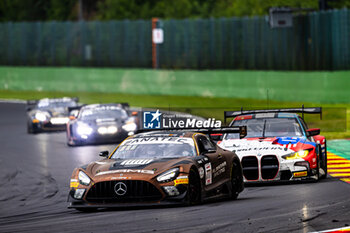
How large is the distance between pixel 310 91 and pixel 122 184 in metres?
25.4

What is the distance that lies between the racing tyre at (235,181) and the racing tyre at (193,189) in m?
1.45

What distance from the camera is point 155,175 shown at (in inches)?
498

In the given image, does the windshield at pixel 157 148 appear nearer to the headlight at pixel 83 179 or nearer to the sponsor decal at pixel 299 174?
the headlight at pixel 83 179

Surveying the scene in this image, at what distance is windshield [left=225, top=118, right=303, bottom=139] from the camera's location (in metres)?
17.4

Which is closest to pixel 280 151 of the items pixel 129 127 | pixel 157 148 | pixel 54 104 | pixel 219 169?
pixel 219 169

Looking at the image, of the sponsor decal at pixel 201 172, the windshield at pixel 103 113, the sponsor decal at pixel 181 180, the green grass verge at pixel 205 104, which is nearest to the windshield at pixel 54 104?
the green grass verge at pixel 205 104

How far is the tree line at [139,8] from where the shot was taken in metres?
A: 54.8

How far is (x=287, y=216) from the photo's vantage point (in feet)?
39.0

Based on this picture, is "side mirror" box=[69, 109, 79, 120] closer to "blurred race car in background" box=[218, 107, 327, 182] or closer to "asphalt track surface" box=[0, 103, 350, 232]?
"asphalt track surface" box=[0, 103, 350, 232]

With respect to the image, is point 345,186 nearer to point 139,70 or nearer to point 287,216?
point 287,216

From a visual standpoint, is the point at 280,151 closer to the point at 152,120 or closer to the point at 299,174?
the point at 299,174

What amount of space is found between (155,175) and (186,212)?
0.76 m

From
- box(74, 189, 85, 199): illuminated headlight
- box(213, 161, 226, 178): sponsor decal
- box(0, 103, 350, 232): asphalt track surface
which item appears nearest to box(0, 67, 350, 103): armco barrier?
box(0, 103, 350, 232): asphalt track surface

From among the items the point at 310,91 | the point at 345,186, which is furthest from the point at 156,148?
the point at 310,91
